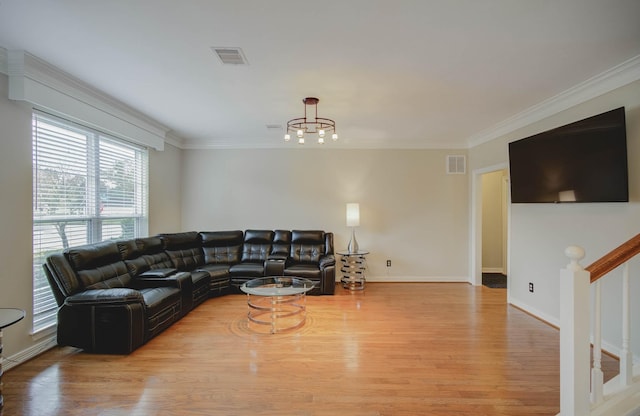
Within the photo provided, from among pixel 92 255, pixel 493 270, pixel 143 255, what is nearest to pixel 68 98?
pixel 92 255

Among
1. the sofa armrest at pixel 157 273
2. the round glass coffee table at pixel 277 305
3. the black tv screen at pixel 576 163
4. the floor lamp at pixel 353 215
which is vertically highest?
the black tv screen at pixel 576 163

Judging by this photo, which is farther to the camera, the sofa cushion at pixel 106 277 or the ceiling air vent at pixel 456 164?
the ceiling air vent at pixel 456 164

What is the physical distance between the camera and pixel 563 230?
336 centimetres

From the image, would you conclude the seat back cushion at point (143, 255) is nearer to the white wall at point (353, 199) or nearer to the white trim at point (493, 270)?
the white wall at point (353, 199)

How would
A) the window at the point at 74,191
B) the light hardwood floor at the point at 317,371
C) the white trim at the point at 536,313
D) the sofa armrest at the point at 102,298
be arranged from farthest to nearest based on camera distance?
1. the white trim at the point at 536,313
2. the window at the point at 74,191
3. the sofa armrest at the point at 102,298
4. the light hardwood floor at the point at 317,371

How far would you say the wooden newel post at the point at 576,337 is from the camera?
153 centimetres

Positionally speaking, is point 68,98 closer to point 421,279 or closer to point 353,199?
point 353,199

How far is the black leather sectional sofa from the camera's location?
2770mm

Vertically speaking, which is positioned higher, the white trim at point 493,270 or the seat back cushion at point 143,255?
the seat back cushion at point 143,255

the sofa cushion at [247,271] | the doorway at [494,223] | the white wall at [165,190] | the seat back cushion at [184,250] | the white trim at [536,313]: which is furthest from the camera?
the doorway at [494,223]

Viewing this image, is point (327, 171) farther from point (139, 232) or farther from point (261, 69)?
point (139, 232)

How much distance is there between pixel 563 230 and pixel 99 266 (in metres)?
5.40

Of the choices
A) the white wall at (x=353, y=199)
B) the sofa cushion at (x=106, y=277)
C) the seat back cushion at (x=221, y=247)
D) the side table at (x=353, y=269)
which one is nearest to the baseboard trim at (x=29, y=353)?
the sofa cushion at (x=106, y=277)

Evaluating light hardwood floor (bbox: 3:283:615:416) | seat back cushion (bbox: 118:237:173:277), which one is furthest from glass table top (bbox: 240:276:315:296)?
seat back cushion (bbox: 118:237:173:277)
